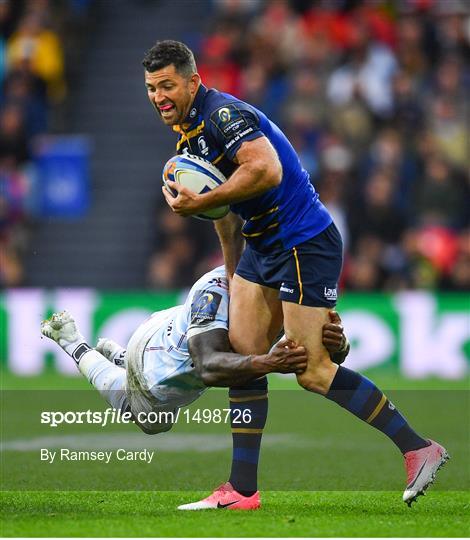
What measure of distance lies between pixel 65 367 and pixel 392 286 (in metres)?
3.63

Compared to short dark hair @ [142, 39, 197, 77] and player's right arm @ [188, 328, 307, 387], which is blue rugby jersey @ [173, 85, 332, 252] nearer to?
short dark hair @ [142, 39, 197, 77]

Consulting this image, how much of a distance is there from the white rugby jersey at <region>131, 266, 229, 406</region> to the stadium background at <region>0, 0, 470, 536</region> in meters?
1.37

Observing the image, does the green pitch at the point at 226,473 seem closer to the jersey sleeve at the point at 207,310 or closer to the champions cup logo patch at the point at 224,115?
the jersey sleeve at the point at 207,310

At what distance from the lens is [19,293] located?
14.0 meters

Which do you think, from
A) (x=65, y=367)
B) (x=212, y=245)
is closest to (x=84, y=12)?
(x=212, y=245)

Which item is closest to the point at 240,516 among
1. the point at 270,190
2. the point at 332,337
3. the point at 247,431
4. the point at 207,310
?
the point at 247,431

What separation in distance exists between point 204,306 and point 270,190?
0.69 metres

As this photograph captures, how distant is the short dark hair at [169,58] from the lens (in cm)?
643

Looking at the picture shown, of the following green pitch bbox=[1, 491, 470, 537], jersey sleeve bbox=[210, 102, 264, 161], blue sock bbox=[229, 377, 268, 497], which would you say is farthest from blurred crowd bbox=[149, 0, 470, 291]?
jersey sleeve bbox=[210, 102, 264, 161]

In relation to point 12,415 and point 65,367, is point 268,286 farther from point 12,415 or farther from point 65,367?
point 65,367

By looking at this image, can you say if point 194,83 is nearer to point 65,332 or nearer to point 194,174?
point 194,174

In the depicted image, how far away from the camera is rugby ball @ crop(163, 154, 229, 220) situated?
6.39 metres

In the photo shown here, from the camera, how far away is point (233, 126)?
6320 millimetres

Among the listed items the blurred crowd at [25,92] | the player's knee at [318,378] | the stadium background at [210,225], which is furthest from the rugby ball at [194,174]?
the blurred crowd at [25,92]
